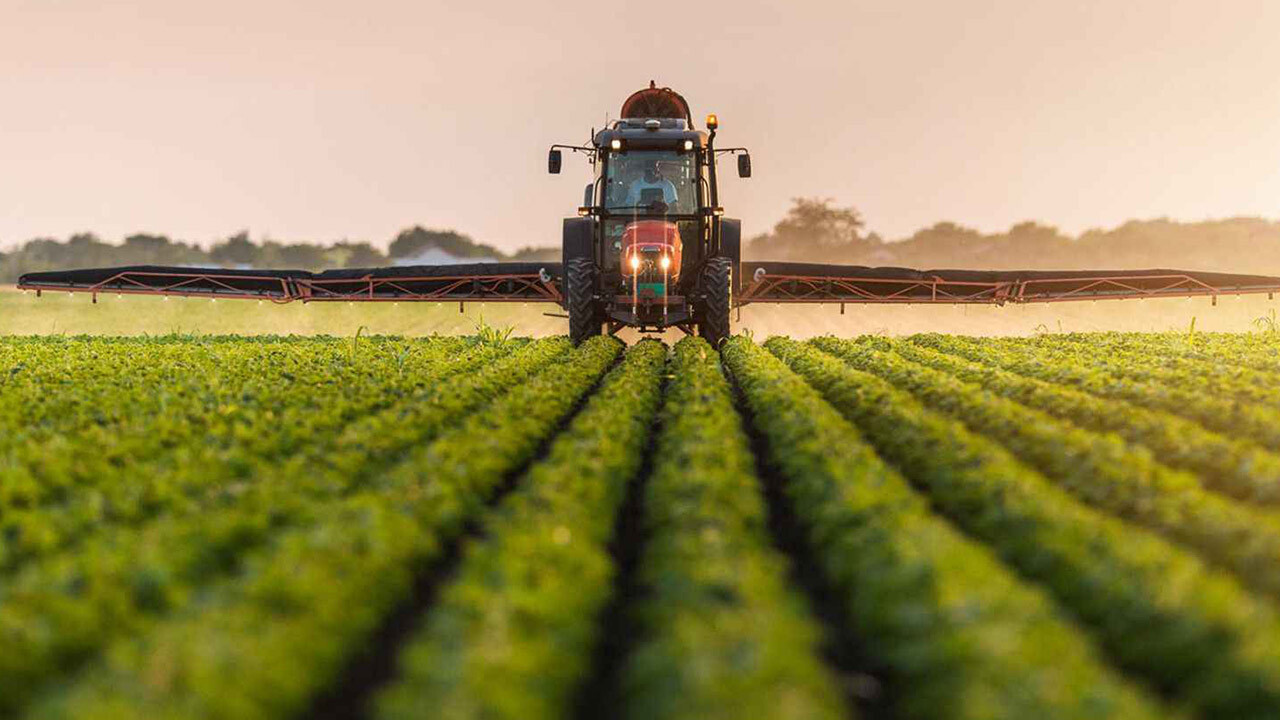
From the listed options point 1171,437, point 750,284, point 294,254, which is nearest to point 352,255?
point 294,254

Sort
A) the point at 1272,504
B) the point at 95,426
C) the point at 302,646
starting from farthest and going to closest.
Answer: the point at 95,426
the point at 1272,504
the point at 302,646

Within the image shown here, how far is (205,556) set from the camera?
15.1 feet

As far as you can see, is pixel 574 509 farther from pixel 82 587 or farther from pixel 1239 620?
pixel 1239 620

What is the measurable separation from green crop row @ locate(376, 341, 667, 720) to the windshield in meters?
11.5

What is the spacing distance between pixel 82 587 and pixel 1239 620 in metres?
4.64

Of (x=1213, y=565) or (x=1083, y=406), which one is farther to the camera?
(x=1083, y=406)

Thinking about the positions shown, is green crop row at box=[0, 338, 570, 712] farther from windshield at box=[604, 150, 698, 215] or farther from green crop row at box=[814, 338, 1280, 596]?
windshield at box=[604, 150, 698, 215]

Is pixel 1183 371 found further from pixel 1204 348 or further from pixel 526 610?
pixel 526 610

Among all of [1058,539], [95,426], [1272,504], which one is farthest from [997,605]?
[95,426]

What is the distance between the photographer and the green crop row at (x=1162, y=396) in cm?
805

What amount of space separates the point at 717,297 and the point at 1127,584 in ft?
44.2

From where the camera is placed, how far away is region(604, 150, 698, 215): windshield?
17328 millimetres

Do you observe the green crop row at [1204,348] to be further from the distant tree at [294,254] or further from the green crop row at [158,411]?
the distant tree at [294,254]

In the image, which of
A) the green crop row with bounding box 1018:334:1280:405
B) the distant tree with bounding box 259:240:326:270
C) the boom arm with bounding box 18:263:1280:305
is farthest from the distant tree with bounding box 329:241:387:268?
the green crop row with bounding box 1018:334:1280:405
